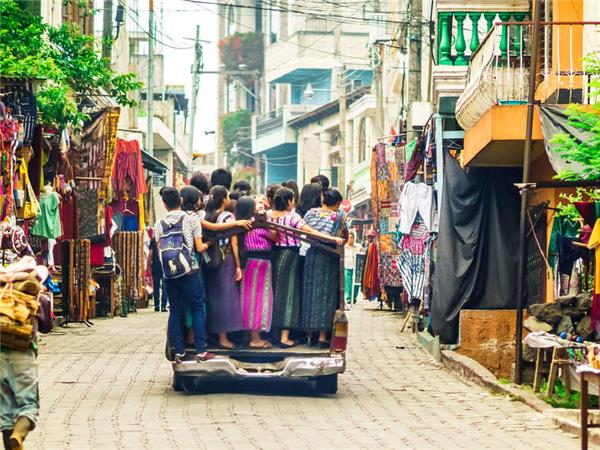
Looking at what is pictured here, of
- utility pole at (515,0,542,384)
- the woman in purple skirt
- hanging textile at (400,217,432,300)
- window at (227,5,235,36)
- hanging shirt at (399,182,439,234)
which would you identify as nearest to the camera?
the woman in purple skirt

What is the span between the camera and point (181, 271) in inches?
531

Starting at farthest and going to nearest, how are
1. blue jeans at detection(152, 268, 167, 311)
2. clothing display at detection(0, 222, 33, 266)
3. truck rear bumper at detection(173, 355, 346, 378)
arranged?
blue jeans at detection(152, 268, 167, 311) < clothing display at detection(0, 222, 33, 266) < truck rear bumper at detection(173, 355, 346, 378)

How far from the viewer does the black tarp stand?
1902 centimetres

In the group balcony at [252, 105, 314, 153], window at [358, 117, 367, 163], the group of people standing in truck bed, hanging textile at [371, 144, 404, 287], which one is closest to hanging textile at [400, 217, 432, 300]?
hanging textile at [371, 144, 404, 287]

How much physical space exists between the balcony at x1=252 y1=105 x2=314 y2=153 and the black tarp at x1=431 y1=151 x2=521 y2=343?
5964 cm

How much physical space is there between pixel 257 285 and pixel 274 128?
68.7 m

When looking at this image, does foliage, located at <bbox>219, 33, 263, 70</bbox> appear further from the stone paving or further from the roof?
the stone paving

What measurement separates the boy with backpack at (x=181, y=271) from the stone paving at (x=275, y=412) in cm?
61

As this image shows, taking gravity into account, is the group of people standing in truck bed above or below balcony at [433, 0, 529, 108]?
below

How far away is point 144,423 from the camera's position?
39.2 ft

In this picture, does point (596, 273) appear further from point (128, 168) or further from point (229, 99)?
point (229, 99)

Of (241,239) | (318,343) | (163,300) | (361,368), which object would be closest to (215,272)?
(241,239)

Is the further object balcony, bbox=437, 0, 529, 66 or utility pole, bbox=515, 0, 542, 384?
balcony, bbox=437, 0, 529, 66

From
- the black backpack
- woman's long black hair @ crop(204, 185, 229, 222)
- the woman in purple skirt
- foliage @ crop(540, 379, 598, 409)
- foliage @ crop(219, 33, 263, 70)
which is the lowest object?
foliage @ crop(540, 379, 598, 409)
